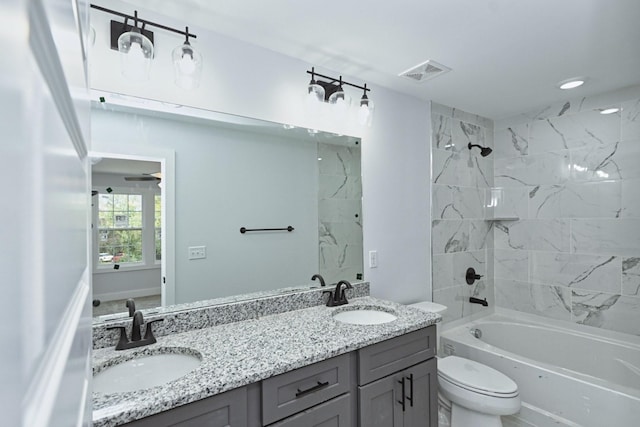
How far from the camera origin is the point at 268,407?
1.19 metres

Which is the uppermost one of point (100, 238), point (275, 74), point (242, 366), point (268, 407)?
point (275, 74)

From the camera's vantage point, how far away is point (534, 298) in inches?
117

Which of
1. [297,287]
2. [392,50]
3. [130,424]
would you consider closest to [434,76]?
[392,50]

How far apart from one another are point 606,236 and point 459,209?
42.2 inches

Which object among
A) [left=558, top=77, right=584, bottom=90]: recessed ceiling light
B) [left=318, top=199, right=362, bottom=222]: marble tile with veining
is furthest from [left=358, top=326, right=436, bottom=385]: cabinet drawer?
[left=558, top=77, right=584, bottom=90]: recessed ceiling light

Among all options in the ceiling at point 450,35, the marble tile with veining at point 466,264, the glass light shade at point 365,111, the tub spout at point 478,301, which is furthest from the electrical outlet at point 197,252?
the tub spout at point 478,301

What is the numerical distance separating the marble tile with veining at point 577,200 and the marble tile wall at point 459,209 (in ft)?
1.40

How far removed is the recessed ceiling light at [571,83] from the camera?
2.33 m

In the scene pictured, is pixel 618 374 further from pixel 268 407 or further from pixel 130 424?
pixel 130 424

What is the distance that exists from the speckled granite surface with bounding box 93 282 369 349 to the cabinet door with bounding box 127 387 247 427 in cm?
53

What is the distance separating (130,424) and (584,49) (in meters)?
2.74

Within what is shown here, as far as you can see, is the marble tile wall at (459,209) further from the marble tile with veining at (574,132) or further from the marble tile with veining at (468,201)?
the marble tile with veining at (574,132)

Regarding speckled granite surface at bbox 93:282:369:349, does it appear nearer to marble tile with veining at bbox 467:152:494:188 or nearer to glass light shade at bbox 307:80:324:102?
glass light shade at bbox 307:80:324:102

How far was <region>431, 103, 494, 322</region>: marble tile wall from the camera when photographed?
277 centimetres
